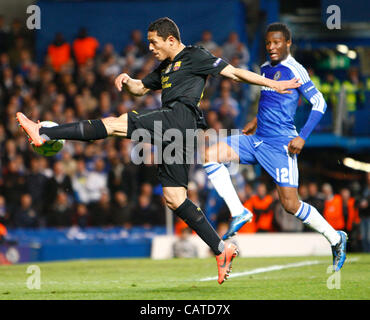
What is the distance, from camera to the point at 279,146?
7797 mm

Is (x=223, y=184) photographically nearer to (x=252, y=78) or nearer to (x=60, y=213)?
(x=252, y=78)

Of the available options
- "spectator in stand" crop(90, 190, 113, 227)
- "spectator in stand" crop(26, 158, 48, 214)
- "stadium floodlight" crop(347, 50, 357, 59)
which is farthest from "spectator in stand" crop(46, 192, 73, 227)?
"stadium floodlight" crop(347, 50, 357, 59)

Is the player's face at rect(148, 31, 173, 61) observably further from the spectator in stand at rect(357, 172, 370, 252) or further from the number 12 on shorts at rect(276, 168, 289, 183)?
the spectator in stand at rect(357, 172, 370, 252)

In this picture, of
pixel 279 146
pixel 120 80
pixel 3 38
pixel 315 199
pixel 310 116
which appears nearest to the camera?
pixel 120 80

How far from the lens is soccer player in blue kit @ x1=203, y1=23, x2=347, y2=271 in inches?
300

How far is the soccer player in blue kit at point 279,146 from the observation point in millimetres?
7621

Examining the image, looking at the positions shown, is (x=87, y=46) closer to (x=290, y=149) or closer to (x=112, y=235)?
(x=112, y=235)

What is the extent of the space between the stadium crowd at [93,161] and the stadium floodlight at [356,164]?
2.46 meters

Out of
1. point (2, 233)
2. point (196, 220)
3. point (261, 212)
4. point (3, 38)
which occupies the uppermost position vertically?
point (3, 38)

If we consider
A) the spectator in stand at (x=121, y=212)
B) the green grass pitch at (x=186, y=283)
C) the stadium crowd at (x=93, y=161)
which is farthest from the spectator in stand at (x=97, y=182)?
the green grass pitch at (x=186, y=283)

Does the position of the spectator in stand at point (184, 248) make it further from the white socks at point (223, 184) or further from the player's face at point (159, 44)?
the player's face at point (159, 44)

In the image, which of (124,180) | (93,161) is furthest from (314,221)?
(93,161)

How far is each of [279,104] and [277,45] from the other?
24.6 inches
